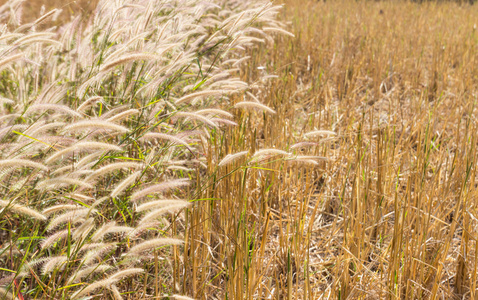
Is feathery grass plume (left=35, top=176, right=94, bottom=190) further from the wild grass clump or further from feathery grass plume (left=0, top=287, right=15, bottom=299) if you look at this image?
A: feathery grass plume (left=0, top=287, right=15, bottom=299)

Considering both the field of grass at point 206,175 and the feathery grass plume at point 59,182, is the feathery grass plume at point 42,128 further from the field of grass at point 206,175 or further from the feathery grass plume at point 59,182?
the feathery grass plume at point 59,182

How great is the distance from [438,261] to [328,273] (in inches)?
15.2

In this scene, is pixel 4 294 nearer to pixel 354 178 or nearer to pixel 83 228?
pixel 83 228

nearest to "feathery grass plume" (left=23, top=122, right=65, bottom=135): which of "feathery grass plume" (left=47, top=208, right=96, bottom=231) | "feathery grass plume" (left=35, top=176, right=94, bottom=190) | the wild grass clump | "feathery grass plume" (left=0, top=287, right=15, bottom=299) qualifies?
the wild grass clump

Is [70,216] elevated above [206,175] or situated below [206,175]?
above

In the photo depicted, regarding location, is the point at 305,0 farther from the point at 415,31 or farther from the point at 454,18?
the point at 415,31

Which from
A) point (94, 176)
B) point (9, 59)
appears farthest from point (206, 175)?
point (9, 59)

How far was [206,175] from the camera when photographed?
1.65 metres

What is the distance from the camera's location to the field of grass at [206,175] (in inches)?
44.4

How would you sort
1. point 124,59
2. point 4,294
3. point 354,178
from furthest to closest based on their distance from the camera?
1. point 354,178
2. point 124,59
3. point 4,294

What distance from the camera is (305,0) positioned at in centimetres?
848

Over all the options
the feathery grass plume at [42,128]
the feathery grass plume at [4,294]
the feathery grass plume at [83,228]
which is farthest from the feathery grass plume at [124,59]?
the feathery grass plume at [4,294]

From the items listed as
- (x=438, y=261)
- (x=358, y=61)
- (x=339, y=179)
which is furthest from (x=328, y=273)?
(x=358, y=61)

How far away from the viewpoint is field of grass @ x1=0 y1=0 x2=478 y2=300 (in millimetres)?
1127
